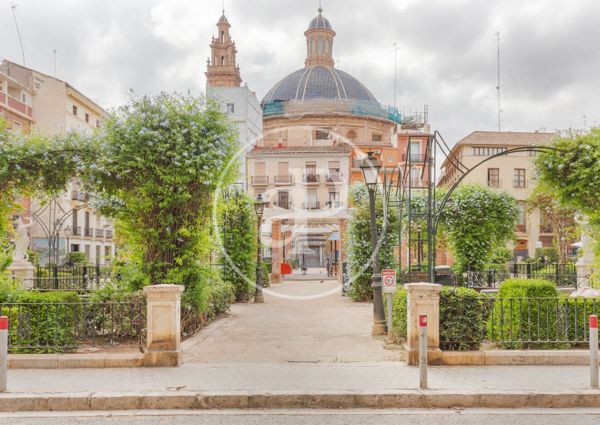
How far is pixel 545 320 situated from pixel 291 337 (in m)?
4.61

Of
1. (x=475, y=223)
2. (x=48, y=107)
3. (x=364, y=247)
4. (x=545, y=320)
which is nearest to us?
(x=545, y=320)

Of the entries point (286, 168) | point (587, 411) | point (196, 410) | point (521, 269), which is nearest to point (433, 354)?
point (587, 411)

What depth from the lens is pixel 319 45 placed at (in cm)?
7644

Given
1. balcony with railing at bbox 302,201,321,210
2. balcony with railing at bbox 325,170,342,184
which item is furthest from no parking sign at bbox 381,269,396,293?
balcony with railing at bbox 325,170,342,184

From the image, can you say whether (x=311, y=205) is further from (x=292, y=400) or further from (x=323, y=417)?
(x=323, y=417)

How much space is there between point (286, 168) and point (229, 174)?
144ft

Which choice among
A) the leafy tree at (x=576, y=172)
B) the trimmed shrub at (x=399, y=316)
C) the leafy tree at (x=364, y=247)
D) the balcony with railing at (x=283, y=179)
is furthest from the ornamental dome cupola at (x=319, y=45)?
the trimmed shrub at (x=399, y=316)

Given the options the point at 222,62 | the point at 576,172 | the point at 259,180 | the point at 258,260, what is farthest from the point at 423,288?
the point at 222,62

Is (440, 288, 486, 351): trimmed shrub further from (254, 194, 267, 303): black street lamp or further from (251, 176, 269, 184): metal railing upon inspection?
(251, 176, 269, 184): metal railing

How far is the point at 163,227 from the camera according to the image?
11031 mm

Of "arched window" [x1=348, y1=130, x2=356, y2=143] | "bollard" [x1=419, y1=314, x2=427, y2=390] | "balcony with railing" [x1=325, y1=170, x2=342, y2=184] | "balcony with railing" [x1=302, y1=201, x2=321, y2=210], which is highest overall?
"arched window" [x1=348, y1=130, x2=356, y2=143]

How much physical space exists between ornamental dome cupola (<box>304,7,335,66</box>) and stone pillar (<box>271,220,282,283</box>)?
35.0 m

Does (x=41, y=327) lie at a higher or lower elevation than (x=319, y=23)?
lower

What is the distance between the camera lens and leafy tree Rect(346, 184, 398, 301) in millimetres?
19516
